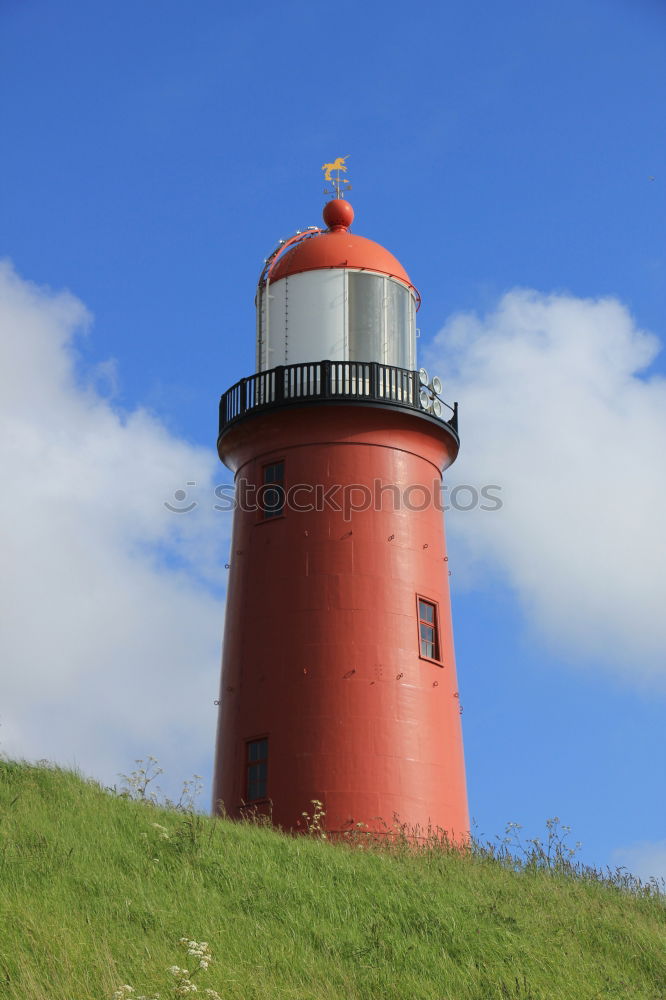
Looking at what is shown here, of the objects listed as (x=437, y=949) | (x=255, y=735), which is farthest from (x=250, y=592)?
(x=437, y=949)

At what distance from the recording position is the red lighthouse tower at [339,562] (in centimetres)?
2028

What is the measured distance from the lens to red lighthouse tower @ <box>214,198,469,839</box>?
66.5ft

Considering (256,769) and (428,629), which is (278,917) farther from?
(428,629)

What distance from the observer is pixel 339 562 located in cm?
2122

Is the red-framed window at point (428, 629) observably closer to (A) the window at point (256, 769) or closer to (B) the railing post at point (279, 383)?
(A) the window at point (256, 769)

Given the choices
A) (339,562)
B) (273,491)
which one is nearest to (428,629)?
(339,562)

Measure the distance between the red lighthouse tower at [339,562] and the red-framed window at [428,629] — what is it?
0.11 feet

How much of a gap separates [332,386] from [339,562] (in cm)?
299

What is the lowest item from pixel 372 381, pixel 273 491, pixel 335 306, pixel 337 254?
pixel 273 491

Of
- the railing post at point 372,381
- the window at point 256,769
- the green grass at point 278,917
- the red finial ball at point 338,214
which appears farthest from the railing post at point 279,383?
the green grass at point 278,917

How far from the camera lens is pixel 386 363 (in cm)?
2289

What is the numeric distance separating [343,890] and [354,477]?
335 inches

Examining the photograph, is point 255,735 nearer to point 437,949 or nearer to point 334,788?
point 334,788

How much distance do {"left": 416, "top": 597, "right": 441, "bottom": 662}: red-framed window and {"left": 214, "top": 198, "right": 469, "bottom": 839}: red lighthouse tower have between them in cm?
3
